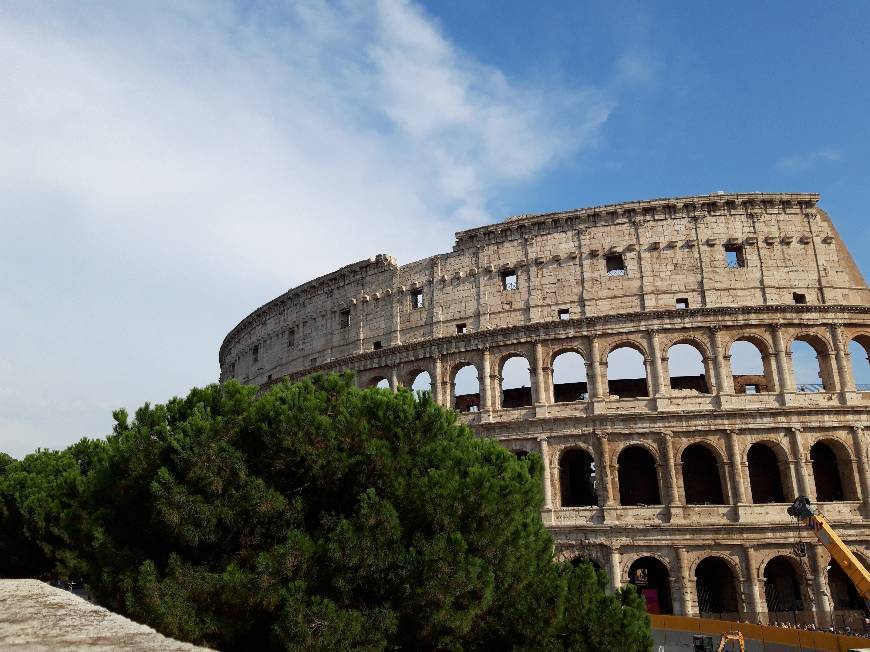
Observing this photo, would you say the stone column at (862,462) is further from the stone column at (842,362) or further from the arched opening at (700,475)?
the arched opening at (700,475)

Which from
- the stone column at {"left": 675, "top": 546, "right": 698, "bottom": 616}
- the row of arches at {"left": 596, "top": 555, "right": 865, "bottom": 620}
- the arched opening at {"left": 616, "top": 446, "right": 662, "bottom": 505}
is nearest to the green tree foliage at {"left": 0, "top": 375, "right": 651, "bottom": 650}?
the stone column at {"left": 675, "top": 546, "right": 698, "bottom": 616}

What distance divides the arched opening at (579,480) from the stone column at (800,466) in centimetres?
676

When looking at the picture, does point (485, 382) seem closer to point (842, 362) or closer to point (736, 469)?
point (736, 469)

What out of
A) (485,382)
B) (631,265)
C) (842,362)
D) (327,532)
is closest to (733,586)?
(842,362)

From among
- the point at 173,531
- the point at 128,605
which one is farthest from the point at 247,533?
the point at 128,605

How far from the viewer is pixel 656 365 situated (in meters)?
23.1

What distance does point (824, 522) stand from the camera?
19203mm

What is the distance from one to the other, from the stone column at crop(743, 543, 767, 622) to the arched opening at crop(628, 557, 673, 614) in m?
2.49

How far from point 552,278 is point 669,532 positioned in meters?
9.45

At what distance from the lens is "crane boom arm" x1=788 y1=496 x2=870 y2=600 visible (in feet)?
59.1

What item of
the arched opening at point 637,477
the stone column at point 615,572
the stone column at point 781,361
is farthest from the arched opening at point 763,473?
the stone column at point 615,572

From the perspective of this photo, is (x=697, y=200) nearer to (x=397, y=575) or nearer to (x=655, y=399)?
(x=655, y=399)

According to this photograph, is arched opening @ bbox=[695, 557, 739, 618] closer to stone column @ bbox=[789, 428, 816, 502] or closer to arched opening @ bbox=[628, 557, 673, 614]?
arched opening @ bbox=[628, 557, 673, 614]

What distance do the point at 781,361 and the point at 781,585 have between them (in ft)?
24.4
